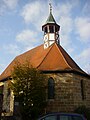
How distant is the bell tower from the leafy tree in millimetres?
8091

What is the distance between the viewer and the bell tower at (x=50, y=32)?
26.1 metres

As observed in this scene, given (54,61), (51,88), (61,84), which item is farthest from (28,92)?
(54,61)

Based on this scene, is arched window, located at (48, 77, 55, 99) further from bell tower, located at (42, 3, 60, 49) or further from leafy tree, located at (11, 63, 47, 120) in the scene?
bell tower, located at (42, 3, 60, 49)

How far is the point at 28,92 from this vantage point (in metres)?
18.2

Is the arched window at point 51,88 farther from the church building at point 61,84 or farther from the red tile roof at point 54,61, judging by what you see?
the red tile roof at point 54,61

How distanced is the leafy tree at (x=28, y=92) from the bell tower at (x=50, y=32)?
8091mm

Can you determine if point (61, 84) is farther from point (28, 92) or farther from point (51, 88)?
point (28, 92)

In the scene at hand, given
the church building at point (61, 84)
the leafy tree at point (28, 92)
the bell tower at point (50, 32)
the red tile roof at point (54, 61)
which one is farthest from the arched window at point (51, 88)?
the bell tower at point (50, 32)

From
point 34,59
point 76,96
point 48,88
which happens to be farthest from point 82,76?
point 34,59

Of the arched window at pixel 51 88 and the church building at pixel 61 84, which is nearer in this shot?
the church building at pixel 61 84

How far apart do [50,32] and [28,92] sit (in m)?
10.9

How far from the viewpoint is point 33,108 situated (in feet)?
58.8

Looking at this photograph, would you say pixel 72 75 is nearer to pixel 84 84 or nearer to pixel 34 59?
pixel 84 84

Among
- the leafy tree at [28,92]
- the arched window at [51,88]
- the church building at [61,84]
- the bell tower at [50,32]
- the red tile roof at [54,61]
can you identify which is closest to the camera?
the leafy tree at [28,92]
